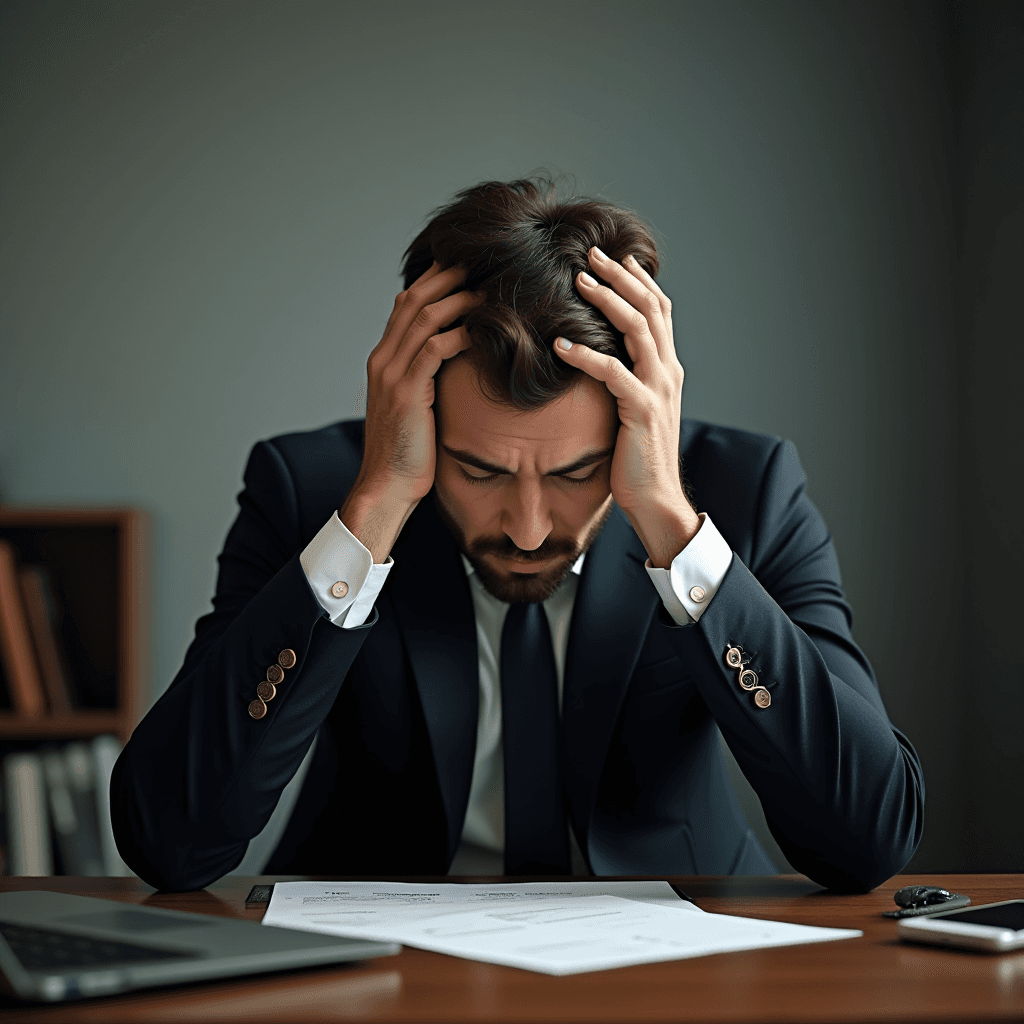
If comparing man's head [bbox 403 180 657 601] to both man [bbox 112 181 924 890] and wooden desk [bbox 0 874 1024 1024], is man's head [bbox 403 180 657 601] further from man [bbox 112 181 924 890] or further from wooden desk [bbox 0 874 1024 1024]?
wooden desk [bbox 0 874 1024 1024]

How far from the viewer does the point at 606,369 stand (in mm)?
1115

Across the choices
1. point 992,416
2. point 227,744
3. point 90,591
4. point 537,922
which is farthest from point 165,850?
point 992,416

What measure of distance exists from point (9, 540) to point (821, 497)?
1964 mm

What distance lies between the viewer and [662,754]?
125 cm

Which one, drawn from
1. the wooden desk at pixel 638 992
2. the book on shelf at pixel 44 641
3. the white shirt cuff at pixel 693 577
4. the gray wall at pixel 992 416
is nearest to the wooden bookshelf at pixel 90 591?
the book on shelf at pixel 44 641

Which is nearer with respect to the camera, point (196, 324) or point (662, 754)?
point (662, 754)

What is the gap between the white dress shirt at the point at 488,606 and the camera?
1040 mm

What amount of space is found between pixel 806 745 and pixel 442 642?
1.42 ft

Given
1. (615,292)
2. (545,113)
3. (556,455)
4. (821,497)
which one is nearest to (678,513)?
(556,455)

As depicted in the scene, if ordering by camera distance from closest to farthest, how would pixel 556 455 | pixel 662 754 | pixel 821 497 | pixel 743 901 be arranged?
pixel 743 901
pixel 556 455
pixel 662 754
pixel 821 497

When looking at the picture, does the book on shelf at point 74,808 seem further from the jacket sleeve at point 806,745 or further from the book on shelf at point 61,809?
the jacket sleeve at point 806,745

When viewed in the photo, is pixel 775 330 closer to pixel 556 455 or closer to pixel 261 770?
pixel 556 455

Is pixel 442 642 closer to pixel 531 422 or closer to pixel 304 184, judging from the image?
pixel 531 422

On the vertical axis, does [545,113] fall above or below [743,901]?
above
